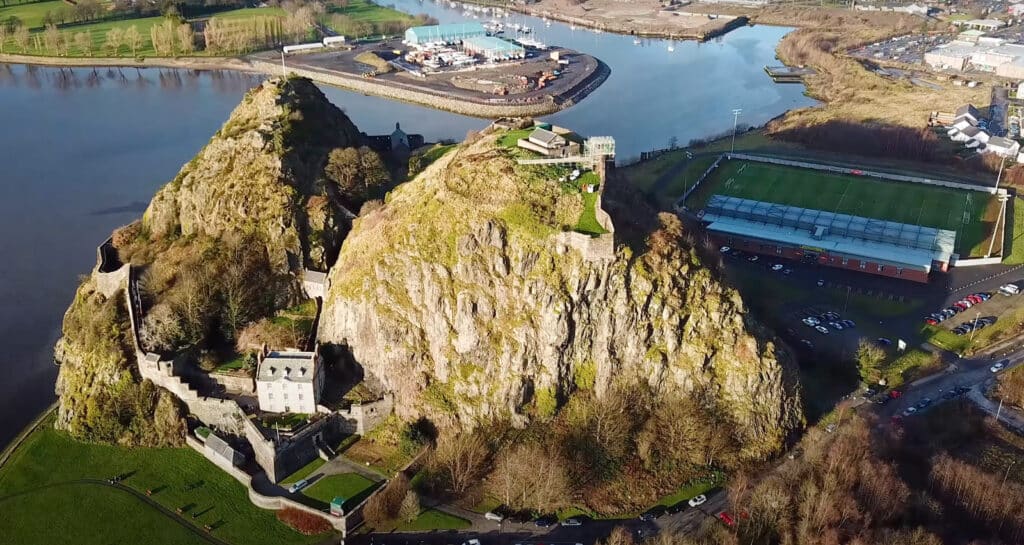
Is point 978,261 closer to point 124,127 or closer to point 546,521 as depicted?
point 546,521

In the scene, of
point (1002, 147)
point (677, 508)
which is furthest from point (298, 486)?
point (1002, 147)

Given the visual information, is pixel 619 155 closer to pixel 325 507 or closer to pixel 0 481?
pixel 325 507

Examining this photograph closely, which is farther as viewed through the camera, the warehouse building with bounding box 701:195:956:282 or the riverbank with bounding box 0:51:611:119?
the riverbank with bounding box 0:51:611:119

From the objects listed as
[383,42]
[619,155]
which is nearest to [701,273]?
[619,155]

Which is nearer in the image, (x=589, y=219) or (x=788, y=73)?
(x=589, y=219)

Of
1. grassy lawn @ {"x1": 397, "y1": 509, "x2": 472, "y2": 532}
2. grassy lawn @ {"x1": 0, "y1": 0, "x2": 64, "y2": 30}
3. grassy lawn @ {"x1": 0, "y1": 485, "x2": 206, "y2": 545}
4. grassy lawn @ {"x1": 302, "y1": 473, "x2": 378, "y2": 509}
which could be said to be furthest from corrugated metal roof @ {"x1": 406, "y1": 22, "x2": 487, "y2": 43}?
grassy lawn @ {"x1": 397, "y1": 509, "x2": 472, "y2": 532}

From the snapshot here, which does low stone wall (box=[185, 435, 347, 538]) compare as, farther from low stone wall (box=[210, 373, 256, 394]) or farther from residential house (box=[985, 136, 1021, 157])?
residential house (box=[985, 136, 1021, 157])

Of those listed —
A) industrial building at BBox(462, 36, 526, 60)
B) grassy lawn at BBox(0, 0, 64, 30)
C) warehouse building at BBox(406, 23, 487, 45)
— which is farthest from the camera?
grassy lawn at BBox(0, 0, 64, 30)
